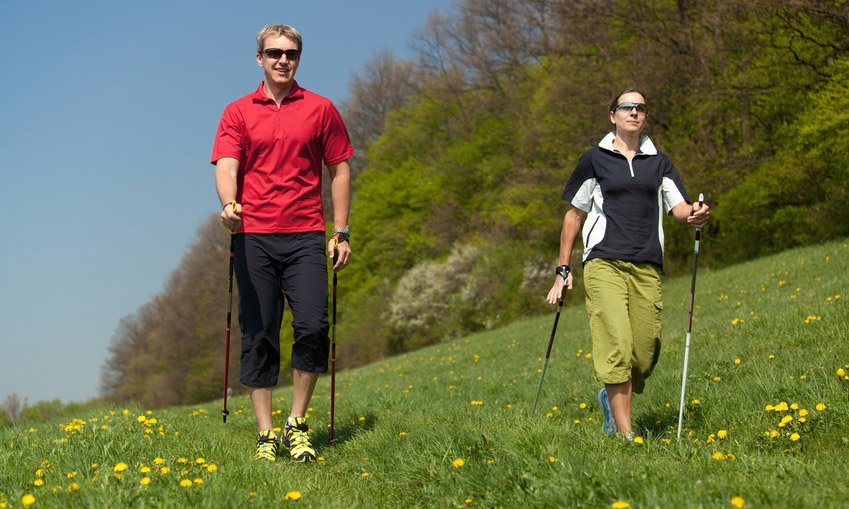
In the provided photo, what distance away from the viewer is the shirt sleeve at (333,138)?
599 cm

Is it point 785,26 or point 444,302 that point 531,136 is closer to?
point 785,26

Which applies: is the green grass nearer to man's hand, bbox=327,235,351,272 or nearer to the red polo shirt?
man's hand, bbox=327,235,351,272

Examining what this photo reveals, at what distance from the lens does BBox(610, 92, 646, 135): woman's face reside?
5.67 m

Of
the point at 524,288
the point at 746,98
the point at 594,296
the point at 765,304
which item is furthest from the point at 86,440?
the point at 524,288

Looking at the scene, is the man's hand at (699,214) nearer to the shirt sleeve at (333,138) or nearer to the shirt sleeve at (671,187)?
the shirt sleeve at (671,187)

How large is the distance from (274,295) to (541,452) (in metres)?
2.50

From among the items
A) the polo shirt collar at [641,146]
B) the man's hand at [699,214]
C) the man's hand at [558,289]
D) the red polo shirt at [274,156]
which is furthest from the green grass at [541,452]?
the polo shirt collar at [641,146]

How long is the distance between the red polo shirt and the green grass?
157 centimetres

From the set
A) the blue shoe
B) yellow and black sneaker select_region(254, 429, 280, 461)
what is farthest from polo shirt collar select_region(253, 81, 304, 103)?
the blue shoe

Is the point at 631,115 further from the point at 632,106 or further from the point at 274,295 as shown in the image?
the point at 274,295

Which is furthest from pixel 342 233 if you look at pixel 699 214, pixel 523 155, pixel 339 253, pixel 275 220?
pixel 523 155

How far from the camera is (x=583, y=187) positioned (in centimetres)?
571

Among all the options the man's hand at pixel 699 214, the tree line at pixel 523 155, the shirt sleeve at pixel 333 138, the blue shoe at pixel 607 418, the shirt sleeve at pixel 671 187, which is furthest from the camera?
the tree line at pixel 523 155

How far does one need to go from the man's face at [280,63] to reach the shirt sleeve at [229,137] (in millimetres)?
367
